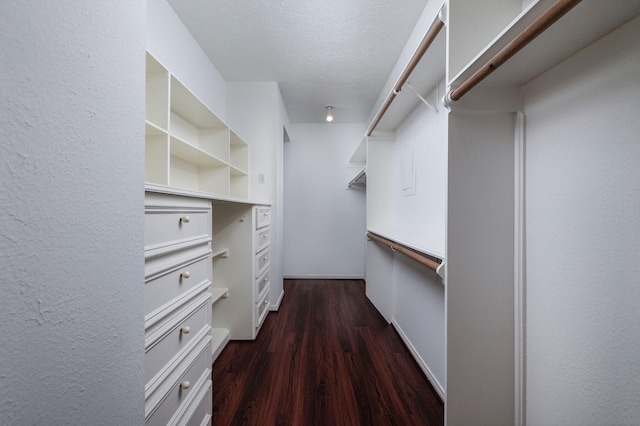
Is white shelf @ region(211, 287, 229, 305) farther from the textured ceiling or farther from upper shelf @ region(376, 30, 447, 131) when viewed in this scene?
the textured ceiling

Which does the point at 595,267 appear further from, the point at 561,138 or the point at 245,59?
the point at 245,59

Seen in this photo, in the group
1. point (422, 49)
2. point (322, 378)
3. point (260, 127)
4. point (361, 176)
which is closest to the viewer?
point (422, 49)

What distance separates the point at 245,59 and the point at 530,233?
2.42 metres

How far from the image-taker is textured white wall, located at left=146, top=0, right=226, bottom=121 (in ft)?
5.05

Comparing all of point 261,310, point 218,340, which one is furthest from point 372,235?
point 218,340

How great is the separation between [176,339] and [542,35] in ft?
4.69

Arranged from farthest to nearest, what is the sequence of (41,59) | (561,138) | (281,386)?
(281,386)
(561,138)
(41,59)

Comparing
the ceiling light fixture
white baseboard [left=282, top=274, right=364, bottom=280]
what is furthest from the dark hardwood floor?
the ceiling light fixture

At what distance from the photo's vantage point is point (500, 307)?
927 millimetres

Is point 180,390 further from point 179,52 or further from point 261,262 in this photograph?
point 179,52

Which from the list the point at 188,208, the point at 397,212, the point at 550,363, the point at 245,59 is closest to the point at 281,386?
the point at 188,208

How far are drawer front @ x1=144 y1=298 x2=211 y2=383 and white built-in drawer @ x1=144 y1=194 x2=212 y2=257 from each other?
0.28 meters

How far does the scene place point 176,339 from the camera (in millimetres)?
854

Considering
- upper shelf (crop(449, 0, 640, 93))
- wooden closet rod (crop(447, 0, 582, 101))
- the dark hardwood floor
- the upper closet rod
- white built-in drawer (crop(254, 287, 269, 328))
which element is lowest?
the dark hardwood floor
